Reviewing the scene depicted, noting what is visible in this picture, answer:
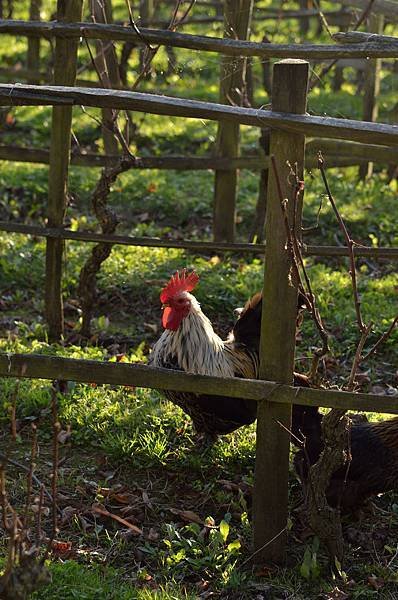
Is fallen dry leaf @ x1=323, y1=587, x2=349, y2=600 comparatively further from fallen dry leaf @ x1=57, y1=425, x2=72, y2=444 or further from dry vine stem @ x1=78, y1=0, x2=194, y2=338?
dry vine stem @ x1=78, y1=0, x2=194, y2=338

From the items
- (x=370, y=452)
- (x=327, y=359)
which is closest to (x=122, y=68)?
(x=327, y=359)

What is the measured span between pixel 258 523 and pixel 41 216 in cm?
500

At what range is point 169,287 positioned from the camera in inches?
195

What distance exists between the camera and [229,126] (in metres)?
7.46

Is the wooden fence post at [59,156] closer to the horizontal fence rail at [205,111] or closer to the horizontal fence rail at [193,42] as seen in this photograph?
the horizontal fence rail at [193,42]

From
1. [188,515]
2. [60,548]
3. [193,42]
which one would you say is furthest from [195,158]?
[60,548]

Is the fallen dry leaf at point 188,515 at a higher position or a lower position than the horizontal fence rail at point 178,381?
lower

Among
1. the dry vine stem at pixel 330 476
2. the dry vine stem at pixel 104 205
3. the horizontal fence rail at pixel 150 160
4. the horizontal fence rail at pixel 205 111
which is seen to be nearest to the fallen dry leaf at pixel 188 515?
the dry vine stem at pixel 330 476

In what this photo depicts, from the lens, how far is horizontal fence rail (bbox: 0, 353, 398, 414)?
3.58 m

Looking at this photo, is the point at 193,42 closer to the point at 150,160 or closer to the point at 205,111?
the point at 150,160

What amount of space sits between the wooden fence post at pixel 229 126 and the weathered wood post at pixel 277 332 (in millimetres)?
3345

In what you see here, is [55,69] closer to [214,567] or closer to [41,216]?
[41,216]

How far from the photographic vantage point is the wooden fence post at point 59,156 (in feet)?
19.1

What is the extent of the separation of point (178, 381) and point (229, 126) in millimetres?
4090
